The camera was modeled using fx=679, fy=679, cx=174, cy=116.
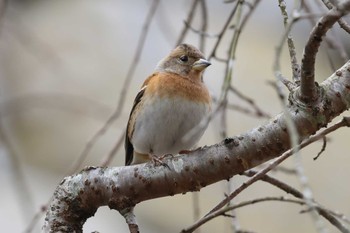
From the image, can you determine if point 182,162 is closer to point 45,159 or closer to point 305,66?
point 305,66

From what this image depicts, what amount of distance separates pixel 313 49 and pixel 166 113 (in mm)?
1573

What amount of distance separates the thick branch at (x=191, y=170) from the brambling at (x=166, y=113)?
2.87 feet

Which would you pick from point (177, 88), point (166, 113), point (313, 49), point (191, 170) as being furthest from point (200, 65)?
point (313, 49)

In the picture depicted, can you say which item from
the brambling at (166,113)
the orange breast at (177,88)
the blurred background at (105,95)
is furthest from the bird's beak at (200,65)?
the blurred background at (105,95)

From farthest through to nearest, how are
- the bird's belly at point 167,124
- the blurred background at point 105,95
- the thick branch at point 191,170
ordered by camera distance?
the blurred background at point 105,95, the bird's belly at point 167,124, the thick branch at point 191,170

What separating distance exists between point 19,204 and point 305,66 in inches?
210

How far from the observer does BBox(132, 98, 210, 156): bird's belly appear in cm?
359

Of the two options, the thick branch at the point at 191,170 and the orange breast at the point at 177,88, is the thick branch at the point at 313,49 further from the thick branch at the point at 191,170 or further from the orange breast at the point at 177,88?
the orange breast at the point at 177,88

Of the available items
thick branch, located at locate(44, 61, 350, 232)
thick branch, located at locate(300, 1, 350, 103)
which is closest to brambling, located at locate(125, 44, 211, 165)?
thick branch, located at locate(44, 61, 350, 232)

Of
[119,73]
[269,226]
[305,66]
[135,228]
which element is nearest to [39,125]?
[119,73]

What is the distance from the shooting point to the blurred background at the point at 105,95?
22.6 feet

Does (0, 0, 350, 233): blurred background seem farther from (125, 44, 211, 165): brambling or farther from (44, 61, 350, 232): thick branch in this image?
(44, 61, 350, 232): thick branch

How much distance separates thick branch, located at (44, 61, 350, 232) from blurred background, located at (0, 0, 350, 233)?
12.3 ft

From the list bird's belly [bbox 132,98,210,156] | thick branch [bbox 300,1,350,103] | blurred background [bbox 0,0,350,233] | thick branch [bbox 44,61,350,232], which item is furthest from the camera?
blurred background [bbox 0,0,350,233]
